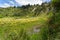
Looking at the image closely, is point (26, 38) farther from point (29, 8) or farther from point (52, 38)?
point (29, 8)

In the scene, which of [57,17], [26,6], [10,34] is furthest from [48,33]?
[26,6]

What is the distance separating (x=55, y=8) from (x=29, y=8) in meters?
5.36

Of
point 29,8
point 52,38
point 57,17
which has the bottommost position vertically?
point 29,8

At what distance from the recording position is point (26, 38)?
2904 millimetres

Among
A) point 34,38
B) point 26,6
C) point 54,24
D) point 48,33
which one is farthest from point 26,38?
point 26,6

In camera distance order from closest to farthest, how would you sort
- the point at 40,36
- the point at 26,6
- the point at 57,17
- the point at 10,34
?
the point at 10,34, the point at 40,36, the point at 57,17, the point at 26,6

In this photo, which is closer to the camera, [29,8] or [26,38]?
[26,38]

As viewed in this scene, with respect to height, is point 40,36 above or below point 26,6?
above

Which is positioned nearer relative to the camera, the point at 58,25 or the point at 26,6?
the point at 58,25

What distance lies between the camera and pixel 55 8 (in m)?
3.14

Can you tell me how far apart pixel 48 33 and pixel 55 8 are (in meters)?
0.35

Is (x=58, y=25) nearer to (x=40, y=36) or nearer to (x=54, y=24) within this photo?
(x=54, y=24)

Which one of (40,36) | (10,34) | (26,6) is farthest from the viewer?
(26,6)

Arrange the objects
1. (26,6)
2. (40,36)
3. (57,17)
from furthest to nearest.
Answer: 1. (26,6)
2. (57,17)
3. (40,36)
